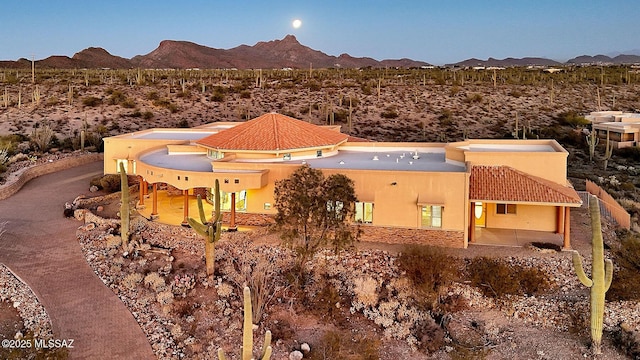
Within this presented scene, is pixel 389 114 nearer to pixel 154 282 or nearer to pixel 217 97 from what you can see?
pixel 217 97

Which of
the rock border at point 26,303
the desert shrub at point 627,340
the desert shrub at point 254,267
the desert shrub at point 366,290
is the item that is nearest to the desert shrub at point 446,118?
the desert shrub at point 254,267

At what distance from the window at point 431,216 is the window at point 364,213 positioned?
6.94ft

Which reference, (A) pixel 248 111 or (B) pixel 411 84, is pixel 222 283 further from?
(B) pixel 411 84

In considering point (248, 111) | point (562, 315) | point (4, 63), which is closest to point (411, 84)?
point (248, 111)

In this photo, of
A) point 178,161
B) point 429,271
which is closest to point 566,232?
point 429,271

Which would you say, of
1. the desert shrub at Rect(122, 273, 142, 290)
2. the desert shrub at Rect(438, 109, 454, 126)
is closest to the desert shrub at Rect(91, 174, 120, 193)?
the desert shrub at Rect(122, 273, 142, 290)

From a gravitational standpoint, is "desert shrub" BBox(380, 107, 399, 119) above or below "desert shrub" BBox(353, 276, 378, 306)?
above

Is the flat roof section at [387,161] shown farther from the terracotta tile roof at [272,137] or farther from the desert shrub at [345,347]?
the desert shrub at [345,347]

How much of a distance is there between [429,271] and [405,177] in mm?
4327

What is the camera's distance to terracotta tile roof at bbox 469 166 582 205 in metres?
20.6

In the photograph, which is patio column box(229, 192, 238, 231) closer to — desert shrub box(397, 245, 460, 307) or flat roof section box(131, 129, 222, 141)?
desert shrub box(397, 245, 460, 307)

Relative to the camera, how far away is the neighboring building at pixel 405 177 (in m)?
20.7

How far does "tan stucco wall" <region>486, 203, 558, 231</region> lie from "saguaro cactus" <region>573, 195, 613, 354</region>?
7216 mm

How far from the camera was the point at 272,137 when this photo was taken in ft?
85.4
